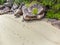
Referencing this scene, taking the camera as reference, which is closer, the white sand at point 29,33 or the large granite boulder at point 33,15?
the white sand at point 29,33

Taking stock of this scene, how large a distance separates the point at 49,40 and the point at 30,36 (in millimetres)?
936

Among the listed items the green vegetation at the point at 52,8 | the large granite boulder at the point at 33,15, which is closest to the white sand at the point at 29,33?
the large granite boulder at the point at 33,15

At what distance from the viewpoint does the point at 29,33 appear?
309 inches

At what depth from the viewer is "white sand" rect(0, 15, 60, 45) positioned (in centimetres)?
702

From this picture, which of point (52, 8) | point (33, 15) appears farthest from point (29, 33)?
point (52, 8)

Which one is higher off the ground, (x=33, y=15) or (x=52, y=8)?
(x=52, y=8)

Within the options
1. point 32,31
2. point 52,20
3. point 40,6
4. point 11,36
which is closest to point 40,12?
point 40,6

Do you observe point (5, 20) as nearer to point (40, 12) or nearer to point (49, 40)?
point (40, 12)

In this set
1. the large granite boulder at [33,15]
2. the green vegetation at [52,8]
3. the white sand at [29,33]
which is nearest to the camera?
the white sand at [29,33]

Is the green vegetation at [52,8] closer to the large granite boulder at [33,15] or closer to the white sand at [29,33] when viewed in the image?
the large granite boulder at [33,15]

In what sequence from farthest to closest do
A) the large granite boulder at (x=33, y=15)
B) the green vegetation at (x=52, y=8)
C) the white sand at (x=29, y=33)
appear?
the large granite boulder at (x=33, y=15)
the green vegetation at (x=52, y=8)
the white sand at (x=29, y=33)

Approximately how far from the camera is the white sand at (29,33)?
702 centimetres

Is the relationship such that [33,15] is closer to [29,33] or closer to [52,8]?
[52,8]

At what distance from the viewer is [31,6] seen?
1020cm
